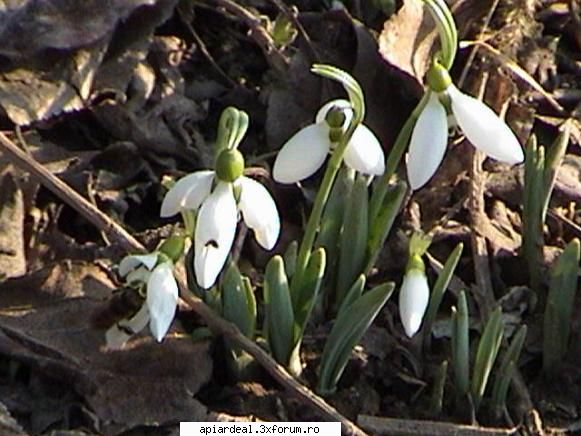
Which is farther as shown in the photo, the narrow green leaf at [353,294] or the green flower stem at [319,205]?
the narrow green leaf at [353,294]

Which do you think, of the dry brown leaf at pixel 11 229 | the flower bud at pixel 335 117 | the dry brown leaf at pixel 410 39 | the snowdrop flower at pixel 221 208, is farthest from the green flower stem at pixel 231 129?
the dry brown leaf at pixel 410 39

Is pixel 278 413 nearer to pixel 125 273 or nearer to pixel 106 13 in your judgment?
pixel 125 273

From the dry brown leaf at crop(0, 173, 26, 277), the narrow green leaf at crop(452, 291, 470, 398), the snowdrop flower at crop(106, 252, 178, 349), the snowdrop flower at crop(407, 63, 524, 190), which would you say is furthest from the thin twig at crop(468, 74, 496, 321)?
the dry brown leaf at crop(0, 173, 26, 277)

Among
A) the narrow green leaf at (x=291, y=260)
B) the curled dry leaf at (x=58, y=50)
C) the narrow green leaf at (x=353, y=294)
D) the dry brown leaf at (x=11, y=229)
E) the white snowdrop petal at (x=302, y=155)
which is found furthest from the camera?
the curled dry leaf at (x=58, y=50)

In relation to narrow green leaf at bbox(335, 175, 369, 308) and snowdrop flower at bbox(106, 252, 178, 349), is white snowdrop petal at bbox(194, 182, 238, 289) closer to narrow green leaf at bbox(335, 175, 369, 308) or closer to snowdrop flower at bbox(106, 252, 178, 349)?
snowdrop flower at bbox(106, 252, 178, 349)

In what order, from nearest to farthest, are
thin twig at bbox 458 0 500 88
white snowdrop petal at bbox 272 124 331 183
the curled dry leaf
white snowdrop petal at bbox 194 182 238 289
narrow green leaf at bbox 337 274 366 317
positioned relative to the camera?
white snowdrop petal at bbox 194 182 238 289, white snowdrop petal at bbox 272 124 331 183, narrow green leaf at bbox 337 274 366 317, the curled dry leaf, thin twig at bbox 458 0 500 88

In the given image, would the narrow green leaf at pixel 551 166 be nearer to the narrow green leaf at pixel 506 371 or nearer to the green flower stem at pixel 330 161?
the narrow green leaf at pixel 506 371

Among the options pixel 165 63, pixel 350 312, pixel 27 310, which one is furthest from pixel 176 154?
pixel 350 312
